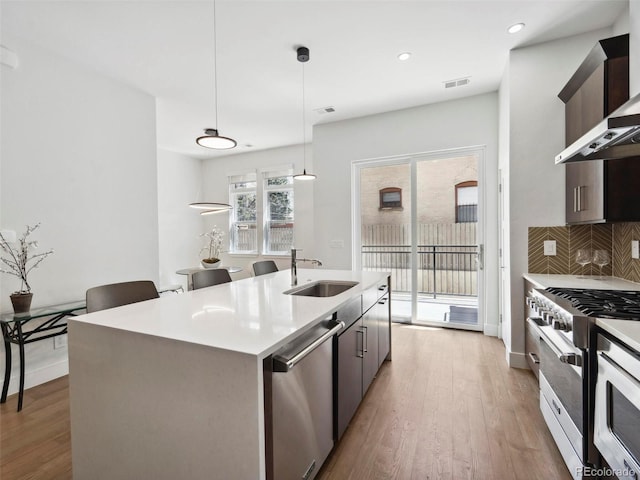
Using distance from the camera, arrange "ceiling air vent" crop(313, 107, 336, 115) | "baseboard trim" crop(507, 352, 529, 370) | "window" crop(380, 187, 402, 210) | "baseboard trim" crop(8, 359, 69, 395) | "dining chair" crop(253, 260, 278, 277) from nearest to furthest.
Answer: "baseboard trim" crop(8, 359, 69, 395), "baseboard trim" crop(507, 352, 529, 370), "dining chair" crop(253, 260, 278, 277), "ceiling air vent" crop(313, 107, 336, 115), "window" crop(380, 187, 402, 210)

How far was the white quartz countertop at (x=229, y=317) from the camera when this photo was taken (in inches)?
45.5

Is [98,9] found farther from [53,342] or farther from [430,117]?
[430,117]

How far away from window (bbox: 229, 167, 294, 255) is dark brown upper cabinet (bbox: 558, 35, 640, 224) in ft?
14.7

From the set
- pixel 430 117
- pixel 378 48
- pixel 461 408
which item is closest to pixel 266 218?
pixel 430 117

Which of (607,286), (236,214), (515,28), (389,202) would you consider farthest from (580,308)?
(236,214)

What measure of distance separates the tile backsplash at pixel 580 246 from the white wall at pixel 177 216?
5.74 metres

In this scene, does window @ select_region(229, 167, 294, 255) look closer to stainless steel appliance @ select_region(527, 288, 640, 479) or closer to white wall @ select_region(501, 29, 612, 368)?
white wall @ select_region(501, 29, 612, 368)

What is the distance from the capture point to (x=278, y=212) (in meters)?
6.10

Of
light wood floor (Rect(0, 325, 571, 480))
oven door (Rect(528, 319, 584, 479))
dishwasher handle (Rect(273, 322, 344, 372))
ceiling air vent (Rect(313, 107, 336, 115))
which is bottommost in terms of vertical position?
light wood floor (Rect(0, 325, 571, 480))

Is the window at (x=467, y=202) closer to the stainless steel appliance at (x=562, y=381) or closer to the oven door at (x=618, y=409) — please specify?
the stainless steel appliance at (x=562, y=381)

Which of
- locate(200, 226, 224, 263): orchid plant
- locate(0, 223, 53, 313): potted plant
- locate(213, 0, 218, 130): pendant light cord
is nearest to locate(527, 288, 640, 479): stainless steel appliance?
locate(213, 0, 218, 130): pendant light cord

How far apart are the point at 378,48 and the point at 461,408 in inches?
122

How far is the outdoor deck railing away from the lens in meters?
4.02

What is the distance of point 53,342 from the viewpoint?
2830mm
